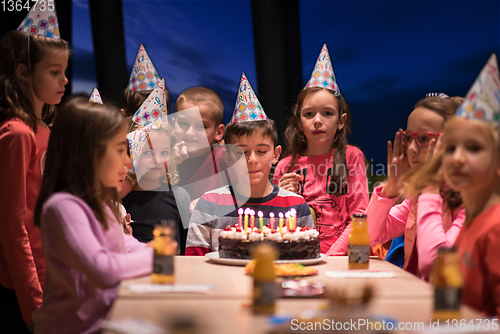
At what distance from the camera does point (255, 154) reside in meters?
2.85

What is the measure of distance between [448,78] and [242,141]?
4756mm

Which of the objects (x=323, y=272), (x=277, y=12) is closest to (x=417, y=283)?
(x=323, y=272)

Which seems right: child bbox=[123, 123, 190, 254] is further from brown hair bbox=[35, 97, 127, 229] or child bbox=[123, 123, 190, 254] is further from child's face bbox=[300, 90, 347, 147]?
brown hair bbox=[35, 97, 127, 229]

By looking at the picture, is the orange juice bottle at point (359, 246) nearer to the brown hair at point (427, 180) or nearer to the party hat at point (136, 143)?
the brown hair at point (427, 180)

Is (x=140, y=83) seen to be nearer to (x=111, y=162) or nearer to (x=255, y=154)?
(x=255, y=154)

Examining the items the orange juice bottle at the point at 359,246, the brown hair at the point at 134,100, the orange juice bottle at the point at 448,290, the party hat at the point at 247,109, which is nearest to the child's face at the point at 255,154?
the party hat at the point at 247,109

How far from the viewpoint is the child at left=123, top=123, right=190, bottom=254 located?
312 cm

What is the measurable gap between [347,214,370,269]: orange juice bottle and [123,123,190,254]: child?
1.48 meters

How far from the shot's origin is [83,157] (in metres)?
1.74

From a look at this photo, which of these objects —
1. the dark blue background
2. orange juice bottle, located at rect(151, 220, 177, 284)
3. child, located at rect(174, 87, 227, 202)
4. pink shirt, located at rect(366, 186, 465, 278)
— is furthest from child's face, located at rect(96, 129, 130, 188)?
the dark blue background

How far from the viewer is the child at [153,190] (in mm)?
3115

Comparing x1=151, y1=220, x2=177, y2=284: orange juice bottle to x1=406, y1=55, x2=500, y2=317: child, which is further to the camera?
x1=151, y1=220, x2=177, y2=284: orange juice bottle

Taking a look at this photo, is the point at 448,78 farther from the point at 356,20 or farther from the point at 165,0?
the point at 165,0

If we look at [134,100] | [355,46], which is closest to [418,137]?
[134,100]
